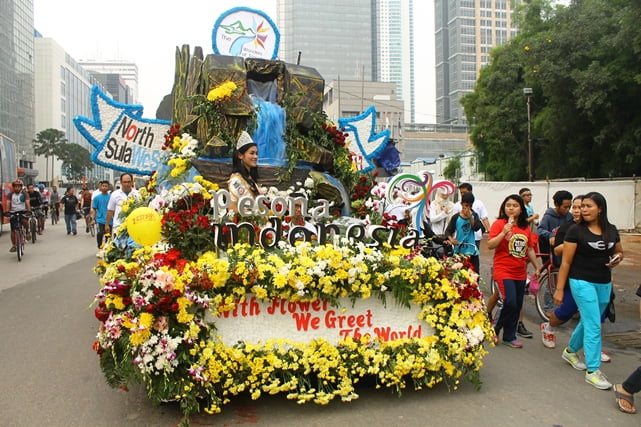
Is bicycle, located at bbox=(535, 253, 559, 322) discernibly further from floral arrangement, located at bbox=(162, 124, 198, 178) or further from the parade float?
floral arrangement, located at bbox=(162, 124, 198, 178)

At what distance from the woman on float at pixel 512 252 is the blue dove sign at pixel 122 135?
465 centimetres

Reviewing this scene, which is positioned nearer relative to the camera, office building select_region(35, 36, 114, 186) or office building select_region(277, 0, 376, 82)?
office building select_region(277, 0, 376, 82)

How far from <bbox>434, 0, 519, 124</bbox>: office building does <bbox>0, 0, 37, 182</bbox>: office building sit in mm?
83743

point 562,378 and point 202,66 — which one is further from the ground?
point 202,66

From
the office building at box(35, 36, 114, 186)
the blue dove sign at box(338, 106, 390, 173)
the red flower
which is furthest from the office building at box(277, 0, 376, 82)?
the red flower

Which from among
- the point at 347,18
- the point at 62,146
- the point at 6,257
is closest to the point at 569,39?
the point at 6,257

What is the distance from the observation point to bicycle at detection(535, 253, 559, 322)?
7719 mm

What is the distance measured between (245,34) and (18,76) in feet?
314

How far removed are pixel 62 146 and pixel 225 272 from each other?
88714 mm

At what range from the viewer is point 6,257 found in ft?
45.2

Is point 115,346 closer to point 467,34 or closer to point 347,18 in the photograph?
point 347,18

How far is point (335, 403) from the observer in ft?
14.9

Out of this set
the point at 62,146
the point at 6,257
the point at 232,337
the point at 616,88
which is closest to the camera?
the point at 232,337

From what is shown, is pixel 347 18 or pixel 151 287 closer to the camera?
pixel 151 287
